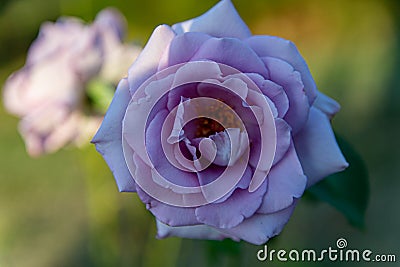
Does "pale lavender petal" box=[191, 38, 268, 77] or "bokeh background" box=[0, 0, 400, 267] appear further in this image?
"bokeh background" box=[0, 0, 400, 267]

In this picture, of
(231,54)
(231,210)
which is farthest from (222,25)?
(231,210)

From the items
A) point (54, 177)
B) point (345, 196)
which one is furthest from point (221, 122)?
point (54, 177)

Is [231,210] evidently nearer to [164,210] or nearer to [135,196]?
[164,210]

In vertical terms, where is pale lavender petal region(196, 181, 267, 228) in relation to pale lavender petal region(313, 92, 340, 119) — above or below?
below

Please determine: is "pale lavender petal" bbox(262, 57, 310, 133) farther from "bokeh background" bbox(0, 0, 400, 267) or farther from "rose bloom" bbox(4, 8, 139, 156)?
"bokeh background" bbox(0, 0, 400, 267)

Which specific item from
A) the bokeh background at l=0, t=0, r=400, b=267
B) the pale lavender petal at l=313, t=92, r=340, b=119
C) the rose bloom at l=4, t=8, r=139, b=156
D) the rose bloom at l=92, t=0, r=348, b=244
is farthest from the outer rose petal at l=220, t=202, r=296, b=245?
the bokeh background at l=0, t=0, r=400, b=267

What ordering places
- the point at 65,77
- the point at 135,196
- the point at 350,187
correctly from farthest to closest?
the point at 135,196 → the point at 65,77 → the point at 350,187
